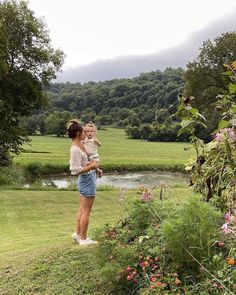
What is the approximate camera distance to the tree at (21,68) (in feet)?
94.4

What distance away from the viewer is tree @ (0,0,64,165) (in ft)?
94.4

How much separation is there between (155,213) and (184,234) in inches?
32.9

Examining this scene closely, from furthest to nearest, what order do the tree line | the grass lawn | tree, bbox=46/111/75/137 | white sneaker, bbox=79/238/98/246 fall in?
the tree line → tree, bbox=46/111/75/137 → the grass lawn → white sneaker, bbox=79/238/98/246

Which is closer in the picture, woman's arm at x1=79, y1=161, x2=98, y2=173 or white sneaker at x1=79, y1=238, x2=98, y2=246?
white sneaker at x1=79, y1=238, x2=98, y2=246

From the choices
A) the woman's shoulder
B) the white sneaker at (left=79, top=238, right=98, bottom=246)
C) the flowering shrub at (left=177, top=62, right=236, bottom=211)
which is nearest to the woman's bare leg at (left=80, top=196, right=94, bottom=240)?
the white sneaker at (left=79, top=238, right=98, bottom=246)

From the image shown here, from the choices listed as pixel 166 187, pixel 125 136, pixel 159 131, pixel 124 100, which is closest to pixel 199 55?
pixel 166 187

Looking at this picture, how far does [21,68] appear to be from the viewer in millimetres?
29875

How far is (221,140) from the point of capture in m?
4.15

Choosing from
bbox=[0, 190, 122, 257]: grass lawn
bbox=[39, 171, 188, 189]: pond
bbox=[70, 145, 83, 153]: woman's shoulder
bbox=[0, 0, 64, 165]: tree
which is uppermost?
bbox=[0, 0, 64, 165]: tree

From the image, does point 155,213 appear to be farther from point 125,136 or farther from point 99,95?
point 99,95

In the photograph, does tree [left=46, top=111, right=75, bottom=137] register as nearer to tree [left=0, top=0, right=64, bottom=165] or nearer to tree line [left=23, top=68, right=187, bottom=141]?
tree line [left=23, top=68, right=187, bottom=141]

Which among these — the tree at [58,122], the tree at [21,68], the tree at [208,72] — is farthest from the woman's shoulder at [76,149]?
the tree at [58,122]

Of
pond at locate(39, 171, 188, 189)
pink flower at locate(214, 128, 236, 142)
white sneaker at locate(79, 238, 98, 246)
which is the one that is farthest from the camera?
pond at locate(39, 171, 188, 189)

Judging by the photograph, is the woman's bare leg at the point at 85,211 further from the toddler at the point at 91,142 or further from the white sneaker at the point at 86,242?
the toddler at the point at 91,142
